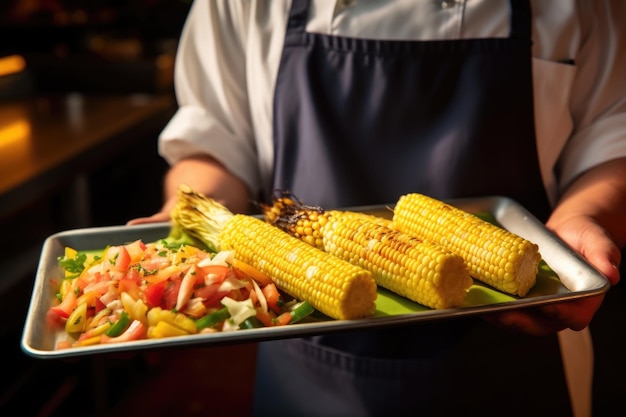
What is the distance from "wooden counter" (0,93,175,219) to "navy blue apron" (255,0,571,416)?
58.1 inches

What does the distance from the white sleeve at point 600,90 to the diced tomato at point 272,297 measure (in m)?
0.98

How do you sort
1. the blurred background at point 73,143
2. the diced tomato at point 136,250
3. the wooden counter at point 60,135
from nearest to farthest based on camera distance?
1. the diced tomato at point 136,250
2. the wooden counter at point 60,135
3. the blurred background at point 73,143

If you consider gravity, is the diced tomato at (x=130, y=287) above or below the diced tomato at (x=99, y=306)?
above

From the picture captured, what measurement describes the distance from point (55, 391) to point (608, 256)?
2.83m

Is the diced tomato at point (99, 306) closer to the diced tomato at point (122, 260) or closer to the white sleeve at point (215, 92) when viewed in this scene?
the diced tomato at point (122, 260)

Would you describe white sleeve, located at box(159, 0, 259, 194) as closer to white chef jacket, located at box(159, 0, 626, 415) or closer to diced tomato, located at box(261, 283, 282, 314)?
white chef jacket, located at box(159, 0, 626, 415)

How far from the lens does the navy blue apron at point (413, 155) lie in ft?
6.23

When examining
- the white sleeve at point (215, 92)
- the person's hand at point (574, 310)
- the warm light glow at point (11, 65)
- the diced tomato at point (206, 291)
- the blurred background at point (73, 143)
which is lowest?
the blurred background at point (73, 143)

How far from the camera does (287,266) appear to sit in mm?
1554

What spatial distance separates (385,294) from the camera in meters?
1.55

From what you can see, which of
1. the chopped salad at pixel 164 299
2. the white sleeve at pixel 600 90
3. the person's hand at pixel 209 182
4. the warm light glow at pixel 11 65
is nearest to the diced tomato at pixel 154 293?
the chopped salad at pixel 164 299

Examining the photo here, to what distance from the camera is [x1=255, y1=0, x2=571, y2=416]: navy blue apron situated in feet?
6.23

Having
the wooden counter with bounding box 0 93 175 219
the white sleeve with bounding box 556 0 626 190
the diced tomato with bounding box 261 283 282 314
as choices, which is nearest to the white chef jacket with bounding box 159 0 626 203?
the white sleeve with bounding box 556 0 626 190

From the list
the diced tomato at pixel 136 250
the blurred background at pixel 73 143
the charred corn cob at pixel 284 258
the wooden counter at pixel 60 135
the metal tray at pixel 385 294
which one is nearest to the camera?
the metal tray at pixel 385 294
